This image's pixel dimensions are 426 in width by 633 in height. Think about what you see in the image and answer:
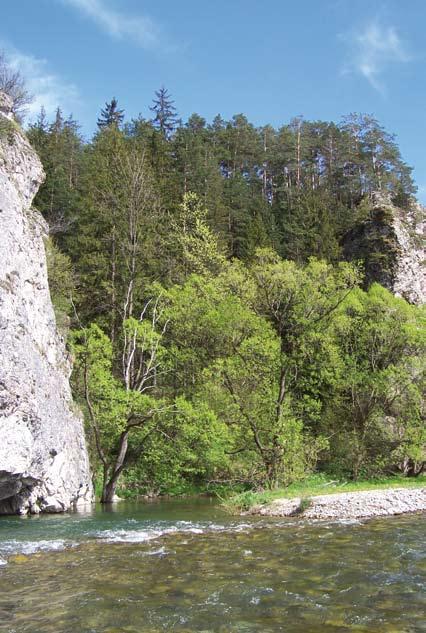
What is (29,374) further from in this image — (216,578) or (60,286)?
(60,286)

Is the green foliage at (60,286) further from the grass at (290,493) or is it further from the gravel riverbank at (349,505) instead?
the gravel riverbank at (349,505)

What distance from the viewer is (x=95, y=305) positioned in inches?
1430

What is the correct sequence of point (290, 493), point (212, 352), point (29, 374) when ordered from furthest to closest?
1. point (212, 352)
2. point (290, 493)
3. point (29, 374)

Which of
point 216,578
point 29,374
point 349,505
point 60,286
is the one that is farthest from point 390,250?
point 216,578

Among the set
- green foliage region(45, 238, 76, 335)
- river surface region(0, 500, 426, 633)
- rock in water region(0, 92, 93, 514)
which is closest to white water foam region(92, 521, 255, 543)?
river surface region(0, 500, 426, 633)

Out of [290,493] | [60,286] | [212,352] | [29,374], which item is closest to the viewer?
[29,374]

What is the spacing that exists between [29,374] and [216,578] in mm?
11244

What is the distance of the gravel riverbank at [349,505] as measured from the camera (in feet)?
57.3

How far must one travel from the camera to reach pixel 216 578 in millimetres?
9297

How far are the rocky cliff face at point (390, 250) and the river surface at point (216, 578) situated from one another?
33855 millimetres

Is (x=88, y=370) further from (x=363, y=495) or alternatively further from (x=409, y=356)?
(x=409, y=356)

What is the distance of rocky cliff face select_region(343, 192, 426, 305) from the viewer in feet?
153

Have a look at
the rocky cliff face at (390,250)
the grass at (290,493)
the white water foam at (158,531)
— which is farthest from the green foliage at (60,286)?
the rocky cliff face at (390,250)

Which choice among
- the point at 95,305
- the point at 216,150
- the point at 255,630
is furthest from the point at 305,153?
the point at 255,630
